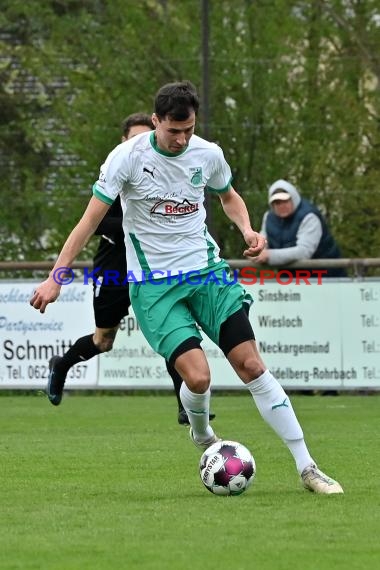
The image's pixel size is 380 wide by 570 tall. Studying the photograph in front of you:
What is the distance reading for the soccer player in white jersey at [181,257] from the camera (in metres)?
7.39

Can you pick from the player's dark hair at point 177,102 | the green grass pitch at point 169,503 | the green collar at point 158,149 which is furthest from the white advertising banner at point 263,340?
the player's dark hair at point 177,102

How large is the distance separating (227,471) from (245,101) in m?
9.77

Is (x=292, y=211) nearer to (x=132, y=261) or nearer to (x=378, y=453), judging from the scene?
(x=378, y=453)

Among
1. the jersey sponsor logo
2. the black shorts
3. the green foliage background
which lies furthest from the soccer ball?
the green foliage background

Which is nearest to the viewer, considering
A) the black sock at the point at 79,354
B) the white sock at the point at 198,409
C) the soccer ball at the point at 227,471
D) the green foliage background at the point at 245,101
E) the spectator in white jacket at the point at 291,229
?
the soccer ball at the point at 227,471

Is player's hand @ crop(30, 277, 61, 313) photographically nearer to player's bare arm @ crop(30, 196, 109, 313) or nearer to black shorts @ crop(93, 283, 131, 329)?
player's bare arm @ crop(30, 196, 109, 313)

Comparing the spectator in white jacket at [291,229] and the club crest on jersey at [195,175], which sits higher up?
the club crest on jersey at [195,175]

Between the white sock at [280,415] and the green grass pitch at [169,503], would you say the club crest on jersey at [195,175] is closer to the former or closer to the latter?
the white sock at [280,415]

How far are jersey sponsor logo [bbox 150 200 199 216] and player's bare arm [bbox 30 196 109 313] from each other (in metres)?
0.30

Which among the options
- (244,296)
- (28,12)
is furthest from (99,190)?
(28,12)

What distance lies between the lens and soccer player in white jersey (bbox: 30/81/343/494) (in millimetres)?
7391

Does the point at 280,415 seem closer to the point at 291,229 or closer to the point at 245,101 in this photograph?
the point at 291,229

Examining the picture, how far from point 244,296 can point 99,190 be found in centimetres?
92

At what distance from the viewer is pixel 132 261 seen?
25.4 ft
